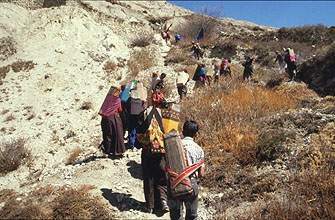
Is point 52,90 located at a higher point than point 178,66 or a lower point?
lower

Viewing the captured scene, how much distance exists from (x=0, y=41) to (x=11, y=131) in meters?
8.00

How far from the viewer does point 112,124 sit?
4.91m

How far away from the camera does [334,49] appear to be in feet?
33.4

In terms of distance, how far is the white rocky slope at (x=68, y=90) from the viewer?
14.7ft

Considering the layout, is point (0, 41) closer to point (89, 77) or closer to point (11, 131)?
point (89, 77)

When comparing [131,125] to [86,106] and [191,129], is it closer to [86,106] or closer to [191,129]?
[191,129]

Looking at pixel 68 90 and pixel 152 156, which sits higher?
pixel 68 90

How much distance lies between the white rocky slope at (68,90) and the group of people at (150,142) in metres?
0.40

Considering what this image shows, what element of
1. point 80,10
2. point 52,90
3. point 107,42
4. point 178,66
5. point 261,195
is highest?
point 80,10

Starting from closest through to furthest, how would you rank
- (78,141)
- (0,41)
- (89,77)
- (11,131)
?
(78,141), (11,131), (89,77), (0,41)

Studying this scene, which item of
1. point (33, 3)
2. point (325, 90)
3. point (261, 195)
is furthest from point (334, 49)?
point (33, 3)

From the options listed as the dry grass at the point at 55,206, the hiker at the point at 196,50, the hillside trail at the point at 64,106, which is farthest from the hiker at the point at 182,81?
the hiker at the point at 196,50

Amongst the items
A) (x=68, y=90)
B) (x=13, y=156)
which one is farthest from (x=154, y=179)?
(x=68, y=90)

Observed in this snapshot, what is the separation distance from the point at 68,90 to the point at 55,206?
8.49 meters
